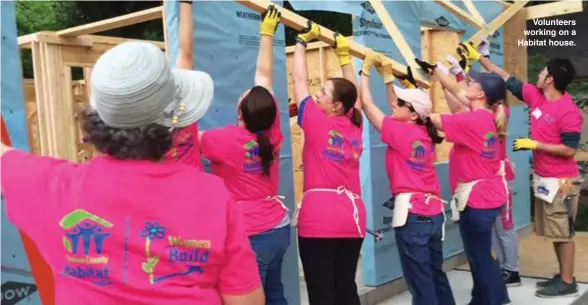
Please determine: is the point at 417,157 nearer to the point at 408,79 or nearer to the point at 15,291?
the point at 408,79

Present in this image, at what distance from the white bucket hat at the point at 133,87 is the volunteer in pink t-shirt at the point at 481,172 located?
267 cm

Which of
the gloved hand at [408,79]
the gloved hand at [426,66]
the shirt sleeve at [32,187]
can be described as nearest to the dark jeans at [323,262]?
the gloved hand at [408,79]

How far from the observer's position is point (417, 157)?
3.44 metres

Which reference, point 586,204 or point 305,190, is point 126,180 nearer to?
point 305,190

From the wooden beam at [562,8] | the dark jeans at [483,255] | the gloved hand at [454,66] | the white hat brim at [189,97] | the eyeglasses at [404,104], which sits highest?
the wooden beam at [562,8]

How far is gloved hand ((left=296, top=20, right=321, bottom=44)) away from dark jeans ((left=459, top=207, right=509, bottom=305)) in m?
1.55

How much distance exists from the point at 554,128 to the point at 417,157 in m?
1.55

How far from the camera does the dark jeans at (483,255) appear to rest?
12.5ft

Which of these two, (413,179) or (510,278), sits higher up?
(413,179)

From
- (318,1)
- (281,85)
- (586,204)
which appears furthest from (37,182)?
(586,204)

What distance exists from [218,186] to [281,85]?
2.42 m

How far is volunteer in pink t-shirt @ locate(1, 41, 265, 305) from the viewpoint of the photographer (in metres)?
1.27

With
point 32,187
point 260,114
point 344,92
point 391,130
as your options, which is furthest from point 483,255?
point 32,187

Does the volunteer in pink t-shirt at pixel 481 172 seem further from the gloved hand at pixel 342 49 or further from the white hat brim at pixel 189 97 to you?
the white hat brim at pixel 189 97
